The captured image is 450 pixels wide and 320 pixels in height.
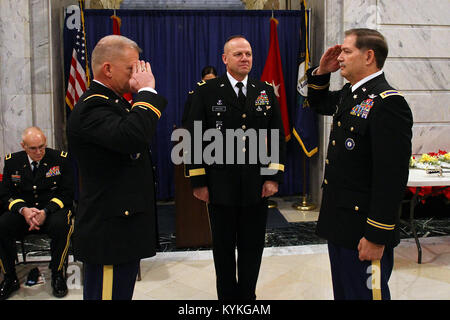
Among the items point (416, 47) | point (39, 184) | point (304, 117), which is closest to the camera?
point (39, 184)

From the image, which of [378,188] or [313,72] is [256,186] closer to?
[313,72]

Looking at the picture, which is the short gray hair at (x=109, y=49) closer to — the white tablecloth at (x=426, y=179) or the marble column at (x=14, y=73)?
the white tablecloth at (x=426, y=179)

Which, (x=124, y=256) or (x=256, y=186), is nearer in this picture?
(x=124, y=256)

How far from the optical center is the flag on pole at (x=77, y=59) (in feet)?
17.6

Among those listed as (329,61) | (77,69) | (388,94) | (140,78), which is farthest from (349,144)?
(77,69)

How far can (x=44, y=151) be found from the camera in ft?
11.9

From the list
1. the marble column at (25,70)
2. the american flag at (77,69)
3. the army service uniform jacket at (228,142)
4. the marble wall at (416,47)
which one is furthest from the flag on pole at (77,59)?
the army service uniform jacket at (228,142)

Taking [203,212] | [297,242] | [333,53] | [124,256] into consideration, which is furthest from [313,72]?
[297,242]

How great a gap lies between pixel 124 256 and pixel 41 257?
8.64 feet

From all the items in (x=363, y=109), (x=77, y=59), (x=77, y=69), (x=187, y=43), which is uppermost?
(x=187, y=43)

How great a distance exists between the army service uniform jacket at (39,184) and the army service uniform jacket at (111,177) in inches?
76.9

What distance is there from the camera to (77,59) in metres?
5.37

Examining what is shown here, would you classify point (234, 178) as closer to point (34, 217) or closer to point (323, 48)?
point (34, 217)

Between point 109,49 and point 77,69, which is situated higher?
point 77,69
